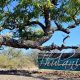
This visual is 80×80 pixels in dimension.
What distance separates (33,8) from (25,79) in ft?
15.9

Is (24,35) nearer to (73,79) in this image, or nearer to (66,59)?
(66,59)

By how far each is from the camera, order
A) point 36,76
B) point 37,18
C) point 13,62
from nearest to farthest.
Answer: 1. point 36,76
2. point 37,18
3. point 13,62

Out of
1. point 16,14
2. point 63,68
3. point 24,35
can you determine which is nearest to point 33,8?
point 16,14

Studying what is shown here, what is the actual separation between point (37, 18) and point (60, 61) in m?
2.97

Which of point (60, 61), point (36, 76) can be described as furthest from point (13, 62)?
point (36, 76)

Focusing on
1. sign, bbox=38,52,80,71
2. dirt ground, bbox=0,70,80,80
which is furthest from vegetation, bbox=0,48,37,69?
dirt ground, bbox=0,70,80,80

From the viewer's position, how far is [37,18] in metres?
21.3

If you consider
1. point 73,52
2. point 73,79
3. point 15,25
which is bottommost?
point 73,79

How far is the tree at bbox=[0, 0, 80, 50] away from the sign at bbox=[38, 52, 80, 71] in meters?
0.69

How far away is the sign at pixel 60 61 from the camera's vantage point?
21.0m

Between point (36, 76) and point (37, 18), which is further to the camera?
point (37, 18)

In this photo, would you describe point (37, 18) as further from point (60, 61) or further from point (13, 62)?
point (13, 62)

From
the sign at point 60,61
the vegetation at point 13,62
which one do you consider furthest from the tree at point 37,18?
the vegetation at point 13,62

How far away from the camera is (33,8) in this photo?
19.6m
